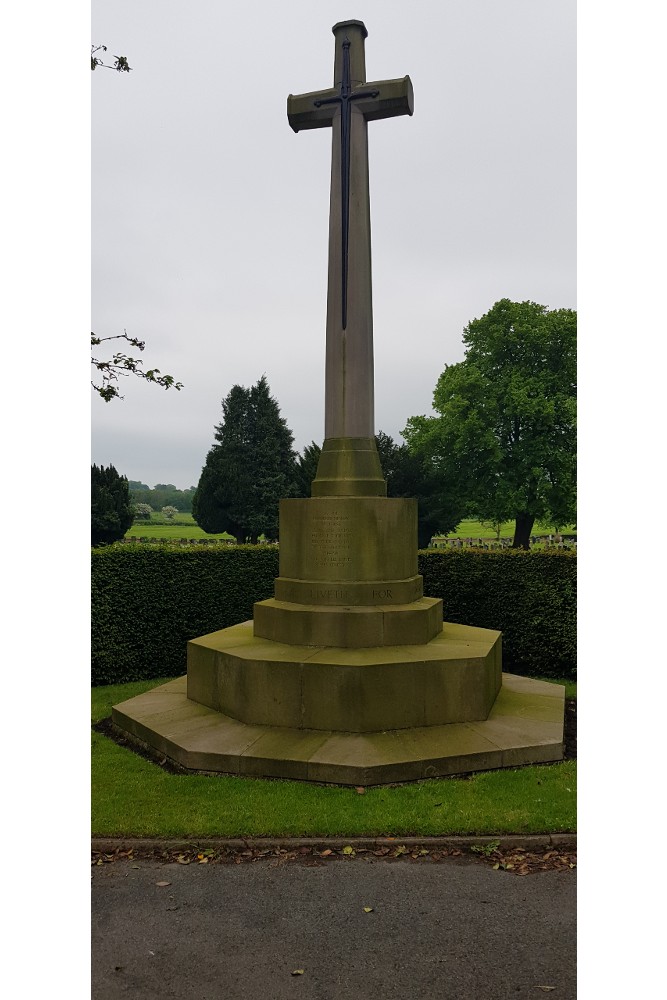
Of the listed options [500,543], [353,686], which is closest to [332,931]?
[353,686]

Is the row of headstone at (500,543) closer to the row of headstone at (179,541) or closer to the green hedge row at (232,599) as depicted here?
the green hedge row at (232,599)

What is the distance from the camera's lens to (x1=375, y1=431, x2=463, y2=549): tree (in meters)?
31.3

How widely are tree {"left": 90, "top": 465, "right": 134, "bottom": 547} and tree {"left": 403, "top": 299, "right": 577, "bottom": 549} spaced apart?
1866cm

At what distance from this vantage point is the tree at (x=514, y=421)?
2909 centimetres

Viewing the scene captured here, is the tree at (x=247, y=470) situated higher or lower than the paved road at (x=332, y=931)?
higher

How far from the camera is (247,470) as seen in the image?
4662 cm

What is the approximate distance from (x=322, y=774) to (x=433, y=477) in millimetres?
25937

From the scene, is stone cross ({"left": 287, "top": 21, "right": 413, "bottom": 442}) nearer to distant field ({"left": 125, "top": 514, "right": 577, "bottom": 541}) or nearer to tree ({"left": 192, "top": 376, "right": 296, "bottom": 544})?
tree ({"left": 192, "top": 376, "right": 296, "bottom": 544})

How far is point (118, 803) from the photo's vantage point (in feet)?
19.8

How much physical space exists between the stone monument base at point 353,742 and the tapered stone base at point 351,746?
0.4 inches

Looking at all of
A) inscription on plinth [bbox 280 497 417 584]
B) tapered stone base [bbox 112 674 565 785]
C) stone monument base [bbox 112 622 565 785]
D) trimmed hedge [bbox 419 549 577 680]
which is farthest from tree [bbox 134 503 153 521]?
tapered stone base [bbox 112 674 565 785]

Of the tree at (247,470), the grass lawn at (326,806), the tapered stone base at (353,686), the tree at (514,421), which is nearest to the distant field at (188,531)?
the tree at (247,470)

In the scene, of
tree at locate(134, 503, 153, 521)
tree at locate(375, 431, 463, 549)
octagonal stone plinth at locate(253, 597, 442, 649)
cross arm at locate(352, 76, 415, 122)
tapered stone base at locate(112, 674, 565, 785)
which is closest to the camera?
tapered stone base at locate(112, 674, 565, 785)

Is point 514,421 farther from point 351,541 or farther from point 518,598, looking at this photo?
point 351,541
